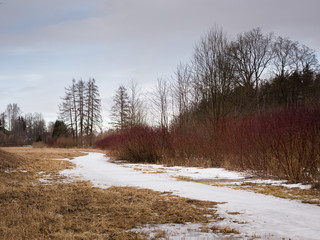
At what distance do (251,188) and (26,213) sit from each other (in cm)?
526

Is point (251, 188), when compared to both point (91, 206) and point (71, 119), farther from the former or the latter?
point (71, 119)

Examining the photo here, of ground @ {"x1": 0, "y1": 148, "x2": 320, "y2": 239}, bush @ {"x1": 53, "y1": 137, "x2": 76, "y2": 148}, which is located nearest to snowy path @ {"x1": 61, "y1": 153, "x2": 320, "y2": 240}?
ground @ {"x1": 0, "y1": 148, "x2": 320, "y2": 239}

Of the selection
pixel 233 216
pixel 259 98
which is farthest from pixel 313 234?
pixel 259 98

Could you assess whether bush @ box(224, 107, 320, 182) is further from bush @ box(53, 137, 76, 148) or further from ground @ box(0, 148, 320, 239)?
bush @ box(53, 137, 76, 148)

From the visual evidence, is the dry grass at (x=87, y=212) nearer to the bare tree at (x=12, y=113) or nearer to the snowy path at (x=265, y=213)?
the snowy path at (x=265, y=213)

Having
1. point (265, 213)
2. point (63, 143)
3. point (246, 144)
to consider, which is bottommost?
point (265, 213)

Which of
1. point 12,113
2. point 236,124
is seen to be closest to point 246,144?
point 236,124

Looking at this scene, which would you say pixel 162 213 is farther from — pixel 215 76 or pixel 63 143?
pixel 63 143

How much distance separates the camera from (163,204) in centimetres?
546

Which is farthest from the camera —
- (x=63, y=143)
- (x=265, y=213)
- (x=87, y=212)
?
(x=63, y=143)

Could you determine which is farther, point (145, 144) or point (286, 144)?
point (145, 144)

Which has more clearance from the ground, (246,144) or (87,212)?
(246,144)

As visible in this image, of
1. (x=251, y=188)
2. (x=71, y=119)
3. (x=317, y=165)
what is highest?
(x=71, y=119)

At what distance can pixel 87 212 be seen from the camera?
4879 millimetres
